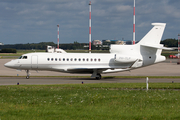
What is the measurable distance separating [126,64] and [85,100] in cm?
1745

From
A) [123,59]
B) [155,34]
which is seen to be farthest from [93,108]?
[155,34]

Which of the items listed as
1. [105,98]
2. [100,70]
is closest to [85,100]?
[105,98]

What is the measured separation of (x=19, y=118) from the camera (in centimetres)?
920

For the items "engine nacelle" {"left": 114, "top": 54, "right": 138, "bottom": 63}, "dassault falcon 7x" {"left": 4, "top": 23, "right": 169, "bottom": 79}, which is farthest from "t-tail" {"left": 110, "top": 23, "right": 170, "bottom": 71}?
"engine nacelle" {"left": 114, "top": 54, "right": 138, "bottom": 63}

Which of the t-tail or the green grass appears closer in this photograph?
the green grass

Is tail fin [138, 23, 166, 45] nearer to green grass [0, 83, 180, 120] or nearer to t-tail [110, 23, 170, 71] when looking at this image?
t-tail [110, 23, 170, 71]

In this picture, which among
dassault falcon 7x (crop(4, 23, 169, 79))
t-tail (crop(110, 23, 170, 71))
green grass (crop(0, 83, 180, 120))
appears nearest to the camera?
green grass (crop(0, 83, 180, 120))

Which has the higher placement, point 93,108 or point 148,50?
point 148,50

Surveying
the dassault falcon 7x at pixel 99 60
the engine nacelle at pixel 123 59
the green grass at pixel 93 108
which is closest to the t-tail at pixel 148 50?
the dassault falcon 7x at pixel 99 60

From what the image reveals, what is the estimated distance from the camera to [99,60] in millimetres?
29203

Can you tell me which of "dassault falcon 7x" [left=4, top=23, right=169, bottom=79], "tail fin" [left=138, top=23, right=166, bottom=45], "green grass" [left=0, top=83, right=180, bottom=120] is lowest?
"green grass" [left=0, top=83, right=180, bottom=120]

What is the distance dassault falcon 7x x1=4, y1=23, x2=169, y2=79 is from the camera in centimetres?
2870

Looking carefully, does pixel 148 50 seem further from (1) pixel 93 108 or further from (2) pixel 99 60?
(1) pixel 93 108

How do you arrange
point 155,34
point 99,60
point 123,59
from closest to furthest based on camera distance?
point 123,59
point 99,60
point 155,34
